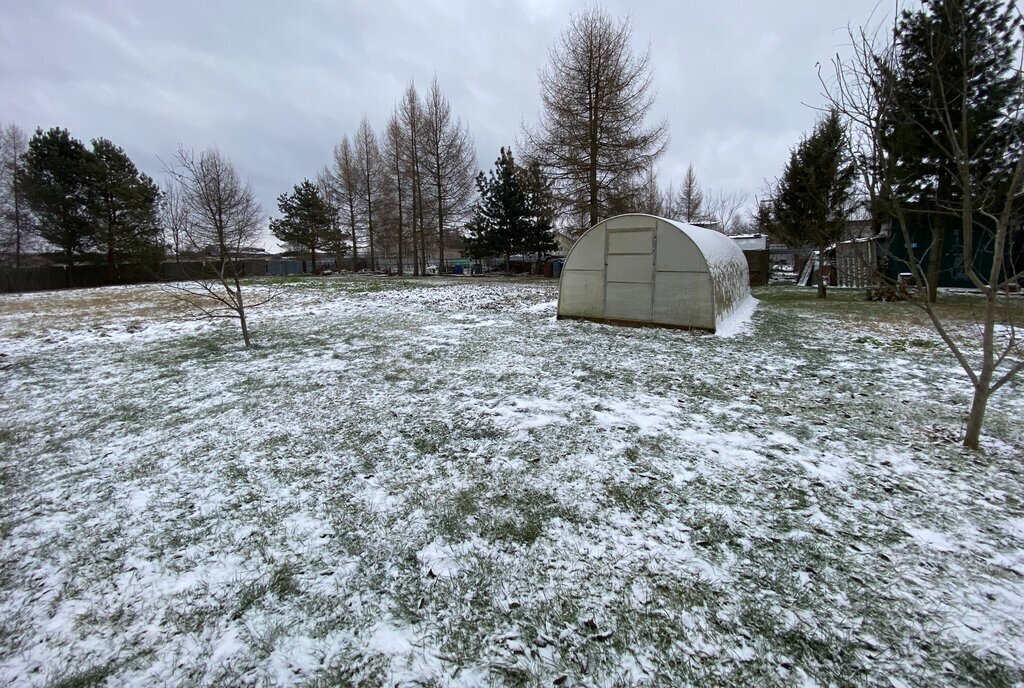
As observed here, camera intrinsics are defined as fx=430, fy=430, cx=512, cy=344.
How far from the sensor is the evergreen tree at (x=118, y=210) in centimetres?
2651

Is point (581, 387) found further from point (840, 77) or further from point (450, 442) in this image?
point (840, 77)

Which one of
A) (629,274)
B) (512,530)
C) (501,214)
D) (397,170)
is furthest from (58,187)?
(512,530)

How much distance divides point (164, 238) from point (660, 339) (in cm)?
3308

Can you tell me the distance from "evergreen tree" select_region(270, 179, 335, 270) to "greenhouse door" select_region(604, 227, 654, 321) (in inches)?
1262

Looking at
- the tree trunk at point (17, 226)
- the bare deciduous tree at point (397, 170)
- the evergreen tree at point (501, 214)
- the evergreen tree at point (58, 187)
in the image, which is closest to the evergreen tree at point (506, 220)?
the evergreen tree at point (501, 214)

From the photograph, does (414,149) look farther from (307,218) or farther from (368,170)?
(307,218)

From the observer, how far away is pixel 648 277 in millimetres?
9250

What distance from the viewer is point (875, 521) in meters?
2.74

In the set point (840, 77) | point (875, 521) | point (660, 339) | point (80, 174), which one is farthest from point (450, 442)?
point (80, 174)

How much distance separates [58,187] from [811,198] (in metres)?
38.6

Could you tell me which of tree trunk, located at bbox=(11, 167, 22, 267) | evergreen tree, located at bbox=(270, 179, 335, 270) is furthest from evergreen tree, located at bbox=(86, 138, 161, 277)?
evergreen tree, located at bbox=(270, 179, 335, 270)

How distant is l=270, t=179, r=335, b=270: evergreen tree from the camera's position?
3550cm

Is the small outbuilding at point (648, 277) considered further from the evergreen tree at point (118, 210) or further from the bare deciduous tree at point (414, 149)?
the evergreen tree at point (118, 210)

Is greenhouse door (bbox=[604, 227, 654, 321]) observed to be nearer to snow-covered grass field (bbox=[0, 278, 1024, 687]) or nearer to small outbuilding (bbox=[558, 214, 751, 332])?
small outbuilding (bbox=[558, 214, 751, 332])
